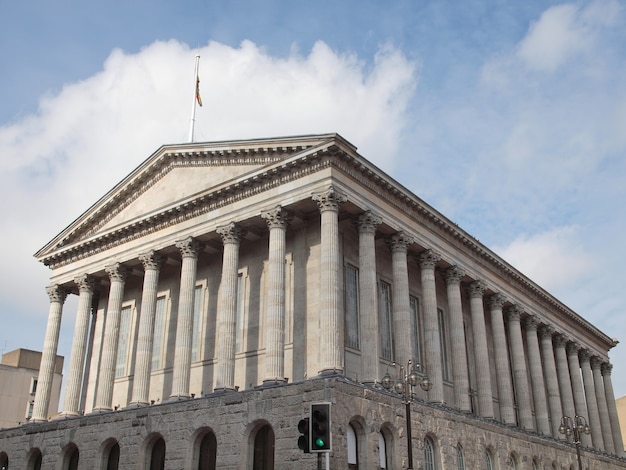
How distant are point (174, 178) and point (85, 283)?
8.90m

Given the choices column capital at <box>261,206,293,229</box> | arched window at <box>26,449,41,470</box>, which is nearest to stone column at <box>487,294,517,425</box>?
column capital at <box>261,206,293,229</box>

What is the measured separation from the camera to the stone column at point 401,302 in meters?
33.1

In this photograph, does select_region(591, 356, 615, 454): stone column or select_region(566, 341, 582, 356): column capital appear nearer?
select_region(566, 341, 582, 356): column capital

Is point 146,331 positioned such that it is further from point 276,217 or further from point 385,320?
point 385,320

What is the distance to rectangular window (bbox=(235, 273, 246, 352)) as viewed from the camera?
35.7m

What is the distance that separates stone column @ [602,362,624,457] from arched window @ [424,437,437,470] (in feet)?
113

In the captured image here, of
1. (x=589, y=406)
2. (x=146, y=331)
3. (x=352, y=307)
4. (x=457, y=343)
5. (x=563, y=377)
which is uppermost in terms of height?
(x=563, y=377)

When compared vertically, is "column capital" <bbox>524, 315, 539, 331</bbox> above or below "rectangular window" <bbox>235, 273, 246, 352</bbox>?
above

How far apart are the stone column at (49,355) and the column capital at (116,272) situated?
5.54 m

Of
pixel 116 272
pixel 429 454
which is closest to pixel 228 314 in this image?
pixel 116 272

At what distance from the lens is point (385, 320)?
37438 mm

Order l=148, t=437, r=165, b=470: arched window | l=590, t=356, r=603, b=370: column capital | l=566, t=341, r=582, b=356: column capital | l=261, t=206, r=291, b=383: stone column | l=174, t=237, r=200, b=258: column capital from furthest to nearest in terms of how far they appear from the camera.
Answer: l=590, t=356, r=603, b=370: column capital, l=566, t=341, r=582, b=356: column capital, l=174, t=237, r=200, b=258: column capital, l=148, t=437, r=165, b=470: arched window, l=261, t=206, r=291, b=383: stone column

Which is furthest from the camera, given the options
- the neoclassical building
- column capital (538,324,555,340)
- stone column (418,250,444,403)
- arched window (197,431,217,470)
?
column capital (538,324,555,340)

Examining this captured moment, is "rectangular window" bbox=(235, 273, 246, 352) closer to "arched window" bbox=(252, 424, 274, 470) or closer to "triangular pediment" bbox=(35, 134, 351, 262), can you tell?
"triangular pediment" bbox=(35, 134, 351, 262)
